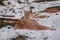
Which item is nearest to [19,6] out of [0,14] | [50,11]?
[0,14]

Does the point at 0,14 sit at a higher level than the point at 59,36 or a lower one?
higher

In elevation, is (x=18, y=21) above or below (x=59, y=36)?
above

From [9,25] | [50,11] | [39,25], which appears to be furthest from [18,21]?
[50,11]

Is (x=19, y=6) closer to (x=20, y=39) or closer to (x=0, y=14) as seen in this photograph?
(x=0, y=14)

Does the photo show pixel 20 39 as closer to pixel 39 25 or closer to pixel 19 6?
pixel 39 25

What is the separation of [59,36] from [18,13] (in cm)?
43

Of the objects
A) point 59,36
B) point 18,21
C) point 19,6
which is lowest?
point 59,36

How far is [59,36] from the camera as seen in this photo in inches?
52.9

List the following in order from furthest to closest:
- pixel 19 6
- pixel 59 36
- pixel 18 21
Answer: pixel 19 6
pixel 18 21
pixel 59 36

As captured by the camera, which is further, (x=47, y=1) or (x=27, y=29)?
(x=47, y=1)

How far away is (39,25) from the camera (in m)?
1.42

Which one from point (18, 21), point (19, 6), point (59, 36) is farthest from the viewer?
point (19, 6)

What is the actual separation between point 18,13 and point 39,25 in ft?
0.76

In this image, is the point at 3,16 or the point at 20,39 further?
the point at 3,16
